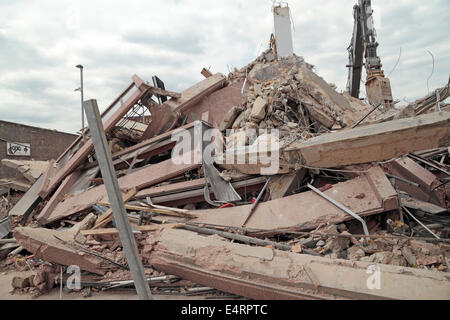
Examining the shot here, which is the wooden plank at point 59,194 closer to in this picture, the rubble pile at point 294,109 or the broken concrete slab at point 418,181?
the rubble pile at point 294,109

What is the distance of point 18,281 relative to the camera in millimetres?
3057

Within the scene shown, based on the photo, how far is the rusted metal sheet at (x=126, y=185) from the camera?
4.75 metres

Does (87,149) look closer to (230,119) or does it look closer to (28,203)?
(28,203)

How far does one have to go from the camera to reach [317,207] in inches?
133

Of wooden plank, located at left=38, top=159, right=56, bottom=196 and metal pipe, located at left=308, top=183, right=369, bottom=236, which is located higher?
wooden plank, located at left=38, top=159, right=56, bottom=196

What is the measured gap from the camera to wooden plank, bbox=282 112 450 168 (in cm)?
283

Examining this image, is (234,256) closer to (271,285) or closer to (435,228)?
(271,285)

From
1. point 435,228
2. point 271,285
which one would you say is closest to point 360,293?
point 271,285

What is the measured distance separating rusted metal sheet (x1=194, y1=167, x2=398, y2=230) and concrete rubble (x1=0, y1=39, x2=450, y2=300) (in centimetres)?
2

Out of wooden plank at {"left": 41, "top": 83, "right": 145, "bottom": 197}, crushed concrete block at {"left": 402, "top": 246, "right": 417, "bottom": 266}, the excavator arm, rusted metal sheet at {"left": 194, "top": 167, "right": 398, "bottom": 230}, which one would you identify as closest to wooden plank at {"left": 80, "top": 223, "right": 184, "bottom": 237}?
rusted metal sheet at {"left": 194, "top": 167, "right": 398, "bottom": 230}

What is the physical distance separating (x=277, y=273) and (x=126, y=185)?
3456 millimetres

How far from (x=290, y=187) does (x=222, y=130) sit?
2291mm

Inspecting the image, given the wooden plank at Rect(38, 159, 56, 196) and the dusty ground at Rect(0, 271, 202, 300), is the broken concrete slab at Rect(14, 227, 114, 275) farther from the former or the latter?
the wooden plank at Rect(38, 159, 56, 196)

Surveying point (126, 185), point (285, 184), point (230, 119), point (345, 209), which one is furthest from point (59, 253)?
point (230, 119)
